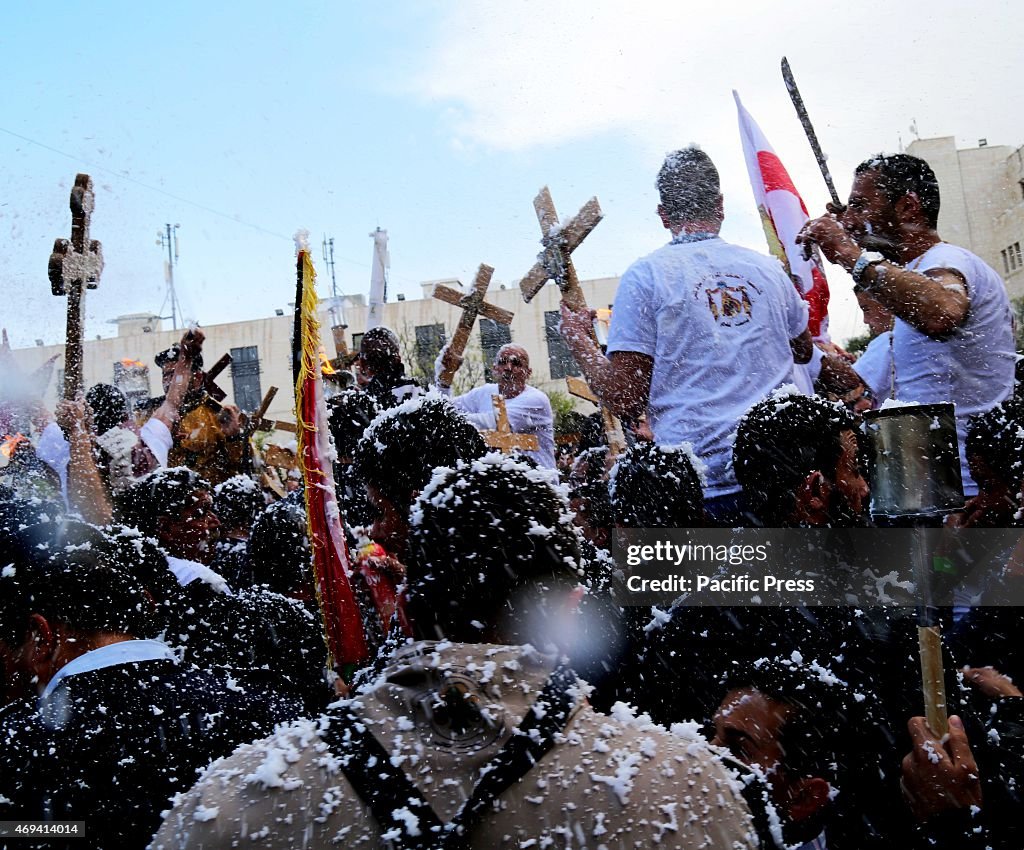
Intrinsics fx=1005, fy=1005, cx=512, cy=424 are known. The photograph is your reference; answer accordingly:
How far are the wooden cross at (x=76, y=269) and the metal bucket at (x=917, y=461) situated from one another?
3.69 meters

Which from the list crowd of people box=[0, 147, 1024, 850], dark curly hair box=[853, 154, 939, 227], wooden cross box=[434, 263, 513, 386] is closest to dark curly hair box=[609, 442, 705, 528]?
crowd of people box=[0, 147, 1024, 850]

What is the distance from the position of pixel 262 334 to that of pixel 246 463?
28676mm

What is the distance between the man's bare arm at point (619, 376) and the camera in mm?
3203

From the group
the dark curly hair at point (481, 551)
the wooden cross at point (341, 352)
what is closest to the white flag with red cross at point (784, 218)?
the dark curly hair at point (481, 551)

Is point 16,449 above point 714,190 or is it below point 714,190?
below

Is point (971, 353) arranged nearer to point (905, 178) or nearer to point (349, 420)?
point (905, 178)

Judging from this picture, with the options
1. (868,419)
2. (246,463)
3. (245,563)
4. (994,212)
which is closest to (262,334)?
(994,212)

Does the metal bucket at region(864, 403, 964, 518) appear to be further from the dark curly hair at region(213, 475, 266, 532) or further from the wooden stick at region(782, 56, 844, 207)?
the dark curly hair at region(213, 475, 266, 532)

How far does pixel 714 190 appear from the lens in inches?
136

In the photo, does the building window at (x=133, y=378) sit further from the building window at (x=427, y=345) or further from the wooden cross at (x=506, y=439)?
the building window at (x=427, y=345)

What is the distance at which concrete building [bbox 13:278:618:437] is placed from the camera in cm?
2648

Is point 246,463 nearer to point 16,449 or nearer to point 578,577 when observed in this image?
point 16,449

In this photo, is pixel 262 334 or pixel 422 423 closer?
pixel 422 423

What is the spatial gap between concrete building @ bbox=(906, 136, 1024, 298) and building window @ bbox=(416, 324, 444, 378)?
468 inches
